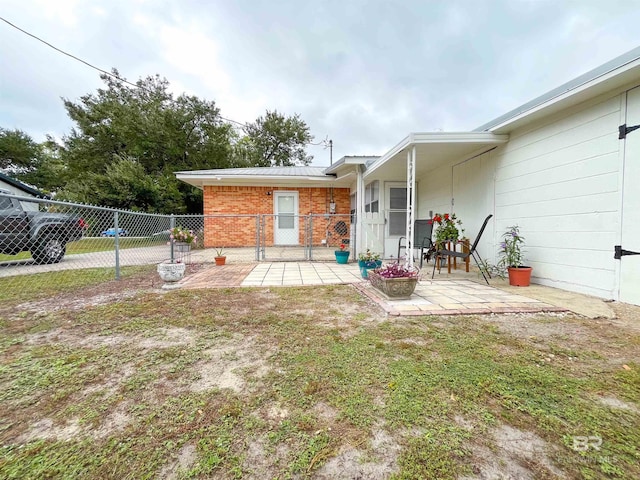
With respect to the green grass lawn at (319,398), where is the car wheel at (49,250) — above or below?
above

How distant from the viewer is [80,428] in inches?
50.1

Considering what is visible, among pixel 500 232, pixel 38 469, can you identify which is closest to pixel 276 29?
pixel 500 232

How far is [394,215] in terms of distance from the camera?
7.18 m

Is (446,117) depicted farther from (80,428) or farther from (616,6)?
(80,428)

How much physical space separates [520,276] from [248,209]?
26.2 ft

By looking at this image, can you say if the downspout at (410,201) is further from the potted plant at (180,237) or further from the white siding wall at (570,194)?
the potted plant at (180,237)

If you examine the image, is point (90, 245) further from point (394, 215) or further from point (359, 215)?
point (394, 215)

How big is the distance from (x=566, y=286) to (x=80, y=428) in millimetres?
5165

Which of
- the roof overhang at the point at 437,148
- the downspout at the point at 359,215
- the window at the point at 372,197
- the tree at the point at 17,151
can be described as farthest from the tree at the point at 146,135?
the tree at the point at 17,151

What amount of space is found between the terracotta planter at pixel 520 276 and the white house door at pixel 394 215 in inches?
127

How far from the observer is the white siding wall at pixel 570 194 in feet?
10.6

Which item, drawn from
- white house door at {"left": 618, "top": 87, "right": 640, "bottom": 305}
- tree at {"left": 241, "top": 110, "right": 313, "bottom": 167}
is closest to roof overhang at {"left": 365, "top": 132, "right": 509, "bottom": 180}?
white house door at {"left": 618, "top": 87, "right": 640, "bottom": 305}

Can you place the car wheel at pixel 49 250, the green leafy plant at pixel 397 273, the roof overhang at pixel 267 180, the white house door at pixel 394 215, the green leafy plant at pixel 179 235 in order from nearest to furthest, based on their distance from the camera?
the green leafy plant at pixel 397 273 → the car wheel at pixel 49 250 → the green leafy plant at pixel 179 235 → the white house door at pixel 394 215 → the roof overhang at pixel 267 180

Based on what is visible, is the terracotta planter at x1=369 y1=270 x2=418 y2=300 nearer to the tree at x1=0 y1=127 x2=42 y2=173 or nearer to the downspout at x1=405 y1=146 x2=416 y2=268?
the downspout at x1=405 y1=146 x2=416 y2=268
